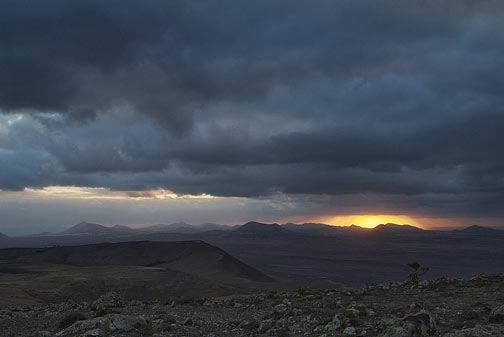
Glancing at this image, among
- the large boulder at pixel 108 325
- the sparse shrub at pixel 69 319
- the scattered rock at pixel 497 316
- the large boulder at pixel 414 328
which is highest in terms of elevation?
the large boulder at pixel 414 328

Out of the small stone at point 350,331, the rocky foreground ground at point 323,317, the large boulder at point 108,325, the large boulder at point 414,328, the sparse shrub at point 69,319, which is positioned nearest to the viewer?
the large boulder at point 414,328

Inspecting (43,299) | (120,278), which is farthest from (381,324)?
(120,278)

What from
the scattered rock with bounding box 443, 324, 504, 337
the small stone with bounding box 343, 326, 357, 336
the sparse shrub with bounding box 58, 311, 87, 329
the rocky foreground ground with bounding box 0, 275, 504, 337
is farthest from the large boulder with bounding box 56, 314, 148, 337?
the scattered rock with bounding box 443, 324, 504, 337

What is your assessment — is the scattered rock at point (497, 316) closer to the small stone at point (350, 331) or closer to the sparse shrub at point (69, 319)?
the small stone at point (350, 331)

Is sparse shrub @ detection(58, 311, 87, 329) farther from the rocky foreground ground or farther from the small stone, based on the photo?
the small stone

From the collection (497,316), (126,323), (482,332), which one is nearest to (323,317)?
(497,316)

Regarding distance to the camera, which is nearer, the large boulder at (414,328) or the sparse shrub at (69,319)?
the large boulder at (414,328)

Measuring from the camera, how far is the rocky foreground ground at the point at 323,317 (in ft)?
A: 60.3

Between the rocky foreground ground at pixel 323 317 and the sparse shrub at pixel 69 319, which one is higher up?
the rocky foreground ground at pixel 323 317

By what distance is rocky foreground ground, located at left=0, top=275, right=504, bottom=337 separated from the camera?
60.3ft

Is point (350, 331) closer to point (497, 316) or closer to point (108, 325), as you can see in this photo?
point (497, 316)

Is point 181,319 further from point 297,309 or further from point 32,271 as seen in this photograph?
point 32,271

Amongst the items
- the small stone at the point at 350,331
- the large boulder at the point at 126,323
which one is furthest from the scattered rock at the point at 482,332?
the large boulder at the point at 126,323

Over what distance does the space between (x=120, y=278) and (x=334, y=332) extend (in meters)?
110
